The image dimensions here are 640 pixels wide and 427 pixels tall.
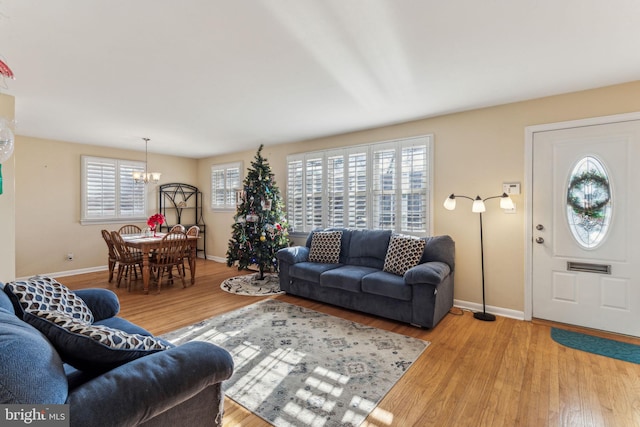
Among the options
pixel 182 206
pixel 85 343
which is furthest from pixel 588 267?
pixel 182 206

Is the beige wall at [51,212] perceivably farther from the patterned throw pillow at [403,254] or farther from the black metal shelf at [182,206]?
the patterned throw pillow at [403,254]

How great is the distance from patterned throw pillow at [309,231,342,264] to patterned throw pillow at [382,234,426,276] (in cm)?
82

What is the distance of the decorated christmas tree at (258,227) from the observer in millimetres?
4953

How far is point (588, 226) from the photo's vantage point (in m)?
3.15

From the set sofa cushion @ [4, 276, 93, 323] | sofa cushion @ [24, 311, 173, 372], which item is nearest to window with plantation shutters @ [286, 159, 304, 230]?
sofa cushion @ [4, 276, 93, 323]

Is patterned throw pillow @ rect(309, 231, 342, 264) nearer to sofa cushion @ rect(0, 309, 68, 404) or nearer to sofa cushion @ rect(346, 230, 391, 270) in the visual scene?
sofa cushion @ rect(346, 230, 391, 270)

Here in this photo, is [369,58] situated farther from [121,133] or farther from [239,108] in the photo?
[121,133]

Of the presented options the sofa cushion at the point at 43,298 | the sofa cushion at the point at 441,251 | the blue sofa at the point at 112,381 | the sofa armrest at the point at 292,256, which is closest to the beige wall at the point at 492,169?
the sofa cushion at the point at 441,251

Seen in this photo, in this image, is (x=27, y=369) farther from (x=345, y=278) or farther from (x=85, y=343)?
(x=345, y=278)

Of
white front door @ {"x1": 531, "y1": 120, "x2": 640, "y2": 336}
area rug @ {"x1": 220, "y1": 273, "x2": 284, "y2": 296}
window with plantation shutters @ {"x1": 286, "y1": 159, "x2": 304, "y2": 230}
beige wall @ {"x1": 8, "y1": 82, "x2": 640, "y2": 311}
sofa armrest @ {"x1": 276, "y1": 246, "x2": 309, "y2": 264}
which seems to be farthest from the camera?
window with plantation shutters @ {"x1": 286, "y1": 159, "x2": 304, "y2": 230}

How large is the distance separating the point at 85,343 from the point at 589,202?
14.3ft

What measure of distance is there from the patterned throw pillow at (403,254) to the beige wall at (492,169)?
1.97ft

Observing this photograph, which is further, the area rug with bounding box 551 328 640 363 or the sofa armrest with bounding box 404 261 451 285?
the sofa armrest with bounding box 404 261 451 285

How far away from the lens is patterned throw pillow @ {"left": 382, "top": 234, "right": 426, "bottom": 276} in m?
3.61
